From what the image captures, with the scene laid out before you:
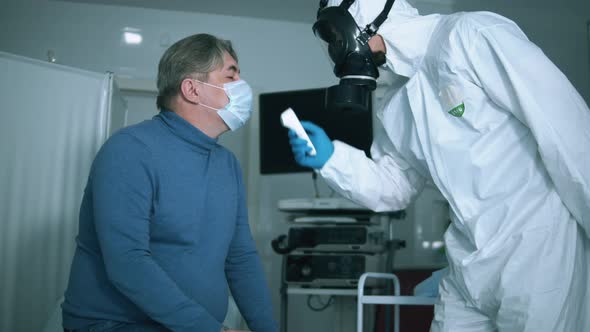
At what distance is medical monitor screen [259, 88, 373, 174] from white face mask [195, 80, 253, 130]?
48.0 inches

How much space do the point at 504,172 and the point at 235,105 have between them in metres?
0.76

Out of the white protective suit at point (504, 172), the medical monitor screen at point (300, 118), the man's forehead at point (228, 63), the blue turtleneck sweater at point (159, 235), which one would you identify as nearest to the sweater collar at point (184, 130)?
the blue turtleneck sweater at point (159, 235)

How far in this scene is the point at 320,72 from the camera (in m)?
4.04

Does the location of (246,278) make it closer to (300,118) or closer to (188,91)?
(188,91)

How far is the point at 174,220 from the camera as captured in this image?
1369 millimetres

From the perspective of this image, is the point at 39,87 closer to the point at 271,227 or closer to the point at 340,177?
the point at 340,177

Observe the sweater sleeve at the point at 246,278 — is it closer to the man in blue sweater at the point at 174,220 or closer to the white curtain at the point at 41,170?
the man in blue sweater at the point at 174,220

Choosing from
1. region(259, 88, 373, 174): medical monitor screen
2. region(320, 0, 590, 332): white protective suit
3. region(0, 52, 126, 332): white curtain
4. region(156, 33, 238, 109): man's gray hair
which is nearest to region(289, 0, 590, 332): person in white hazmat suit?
region(320, 0, 590, 332): white protective suit

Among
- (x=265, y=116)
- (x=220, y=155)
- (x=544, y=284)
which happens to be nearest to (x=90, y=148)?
(x=220, y=155)

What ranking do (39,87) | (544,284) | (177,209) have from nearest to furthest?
(544,284) < (177,209) < (39,87)

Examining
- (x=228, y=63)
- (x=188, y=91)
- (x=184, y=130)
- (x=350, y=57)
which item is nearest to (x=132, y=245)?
(x=184, y=130)

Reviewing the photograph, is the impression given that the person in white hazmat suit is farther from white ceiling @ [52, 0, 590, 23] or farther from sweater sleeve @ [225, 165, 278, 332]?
white ceiling @ [52, 0, 590, 23]

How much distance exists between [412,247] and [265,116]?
4.63 ft

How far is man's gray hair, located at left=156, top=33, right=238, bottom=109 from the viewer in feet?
5.17
